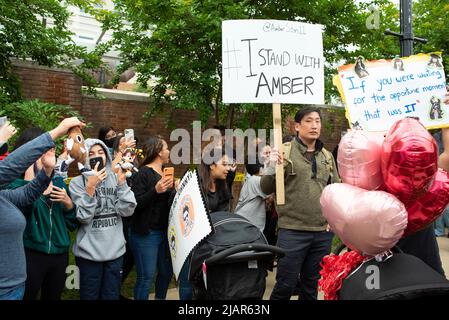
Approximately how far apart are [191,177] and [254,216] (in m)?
1.88

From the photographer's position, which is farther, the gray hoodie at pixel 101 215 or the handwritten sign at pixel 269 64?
the handwritten sign at pixel 269 64

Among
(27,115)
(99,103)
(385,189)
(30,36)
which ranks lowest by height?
(385,189)

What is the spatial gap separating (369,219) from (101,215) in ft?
7.64

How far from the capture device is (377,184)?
1.94 meters

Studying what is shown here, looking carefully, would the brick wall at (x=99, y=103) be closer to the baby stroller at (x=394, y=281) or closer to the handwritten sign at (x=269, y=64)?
the handwritten sign at (x=269, y=64)

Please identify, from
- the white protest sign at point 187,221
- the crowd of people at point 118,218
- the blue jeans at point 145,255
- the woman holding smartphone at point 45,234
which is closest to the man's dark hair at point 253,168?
the crowd of people at point 118,218

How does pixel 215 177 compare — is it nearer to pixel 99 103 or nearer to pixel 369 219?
pixel 369 219

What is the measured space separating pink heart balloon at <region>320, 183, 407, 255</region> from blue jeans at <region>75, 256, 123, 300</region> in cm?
215

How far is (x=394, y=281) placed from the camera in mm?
1751

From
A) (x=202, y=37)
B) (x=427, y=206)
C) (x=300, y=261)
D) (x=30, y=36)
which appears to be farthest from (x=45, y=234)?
(x=202, y=37)

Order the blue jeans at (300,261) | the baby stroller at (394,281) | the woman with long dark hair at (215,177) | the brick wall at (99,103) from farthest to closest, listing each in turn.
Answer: the brick wall at (99,103) → the woman with long dark hair at (215,177) → the blue jeans at (300,261) → the baby stroller at (394,281)

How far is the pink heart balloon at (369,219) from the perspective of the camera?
70.2 inches
